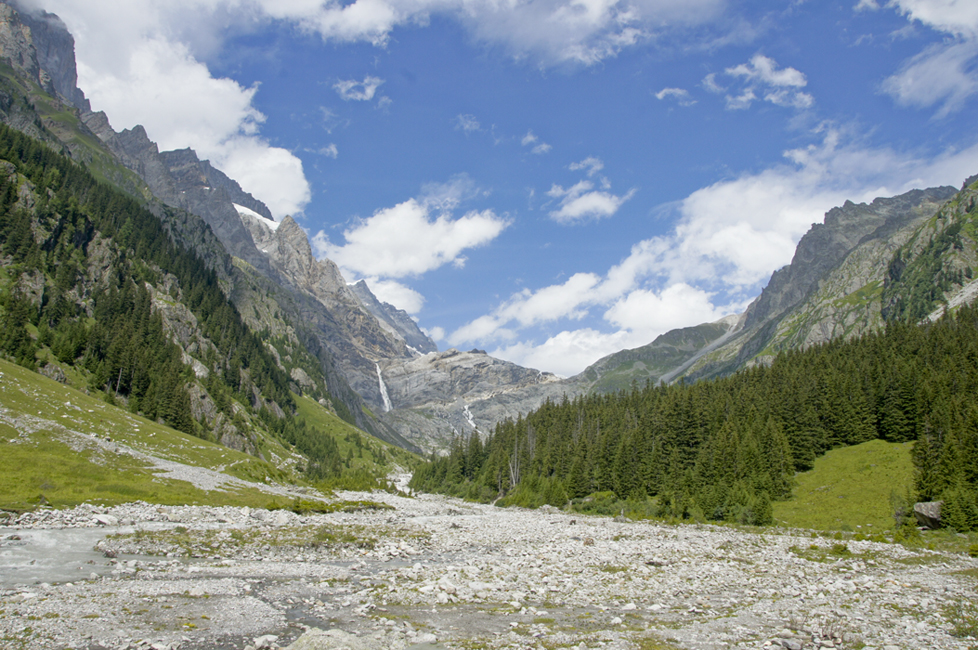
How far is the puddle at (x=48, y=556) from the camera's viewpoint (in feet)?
65.0

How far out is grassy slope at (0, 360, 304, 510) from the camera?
37750 millimetres

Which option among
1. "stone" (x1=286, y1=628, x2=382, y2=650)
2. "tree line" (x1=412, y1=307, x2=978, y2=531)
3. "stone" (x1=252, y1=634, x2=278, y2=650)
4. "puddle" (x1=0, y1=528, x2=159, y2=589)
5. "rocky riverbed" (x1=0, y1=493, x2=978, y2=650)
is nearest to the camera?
"stone" (x1=286, y1=628, x2=382, y2=650)

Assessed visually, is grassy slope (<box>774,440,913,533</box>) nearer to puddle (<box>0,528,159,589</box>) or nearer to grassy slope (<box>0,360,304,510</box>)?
grassy slope (<box>0,360,304,510</box>)

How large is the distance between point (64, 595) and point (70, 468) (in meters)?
32.1

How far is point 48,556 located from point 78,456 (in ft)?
94.3

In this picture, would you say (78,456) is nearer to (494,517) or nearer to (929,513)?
(494,517)

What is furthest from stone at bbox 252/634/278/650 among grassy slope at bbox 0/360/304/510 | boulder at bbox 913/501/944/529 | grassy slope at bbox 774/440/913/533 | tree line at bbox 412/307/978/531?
boulder at bbox 913/501/944/529

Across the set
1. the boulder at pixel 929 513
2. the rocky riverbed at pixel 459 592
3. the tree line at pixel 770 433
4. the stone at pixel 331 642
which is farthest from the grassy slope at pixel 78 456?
the boulder at pixel 929 513

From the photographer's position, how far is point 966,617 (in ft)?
55.6

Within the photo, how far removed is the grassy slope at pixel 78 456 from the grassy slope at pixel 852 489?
56.2 m

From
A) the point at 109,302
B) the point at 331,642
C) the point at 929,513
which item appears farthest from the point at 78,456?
the point at 109,302

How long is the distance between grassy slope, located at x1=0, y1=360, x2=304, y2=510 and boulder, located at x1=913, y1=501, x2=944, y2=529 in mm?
59749

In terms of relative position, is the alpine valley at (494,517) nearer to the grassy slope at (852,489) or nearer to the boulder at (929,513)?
the boulder at (929,513)

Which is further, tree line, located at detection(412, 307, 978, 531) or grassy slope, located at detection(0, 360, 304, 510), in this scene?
tree line, located at detection(412, 307, 978, 531)
